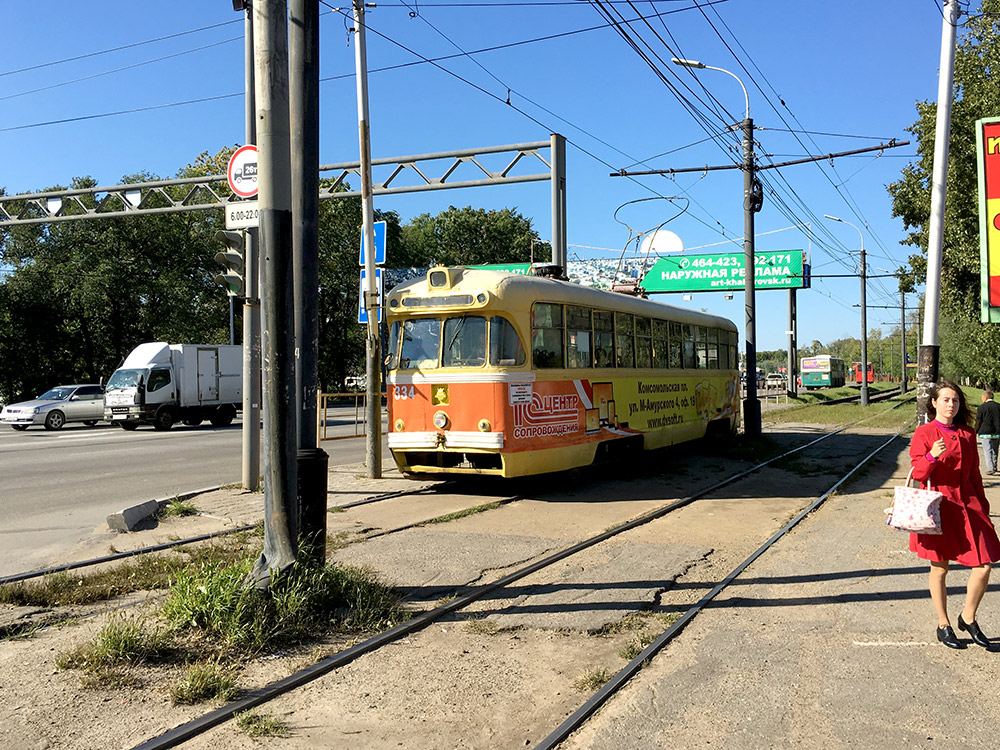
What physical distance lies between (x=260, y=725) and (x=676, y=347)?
518 inches

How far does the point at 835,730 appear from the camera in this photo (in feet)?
13.0

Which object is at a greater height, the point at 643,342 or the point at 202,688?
the point at 643,342

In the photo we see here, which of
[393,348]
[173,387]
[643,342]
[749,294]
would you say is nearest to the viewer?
[393,348]

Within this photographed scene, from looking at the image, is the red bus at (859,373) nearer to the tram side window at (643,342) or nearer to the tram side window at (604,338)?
the tram side window at (643,342)

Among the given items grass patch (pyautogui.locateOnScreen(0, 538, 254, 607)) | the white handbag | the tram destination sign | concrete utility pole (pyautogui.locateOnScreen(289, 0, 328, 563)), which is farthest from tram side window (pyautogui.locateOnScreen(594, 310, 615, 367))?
the tram destination sign

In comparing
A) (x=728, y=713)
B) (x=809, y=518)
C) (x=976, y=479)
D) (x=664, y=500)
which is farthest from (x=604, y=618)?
(x=664, y=500)

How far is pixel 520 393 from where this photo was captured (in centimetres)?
1091

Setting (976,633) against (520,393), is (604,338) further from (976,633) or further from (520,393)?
(976,633)

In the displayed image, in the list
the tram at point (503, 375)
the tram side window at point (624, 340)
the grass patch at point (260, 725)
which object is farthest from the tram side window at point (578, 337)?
the grass patch at point (260, 725)

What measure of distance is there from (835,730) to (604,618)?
2048 mm

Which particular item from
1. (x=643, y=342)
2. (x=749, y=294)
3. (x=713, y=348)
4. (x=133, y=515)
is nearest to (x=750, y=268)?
(x=749, y=294)

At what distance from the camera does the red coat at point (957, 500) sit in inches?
196

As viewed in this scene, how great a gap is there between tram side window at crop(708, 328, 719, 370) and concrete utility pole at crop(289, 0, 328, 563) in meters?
13.4

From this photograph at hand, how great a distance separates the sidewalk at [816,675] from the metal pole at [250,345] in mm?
6956
